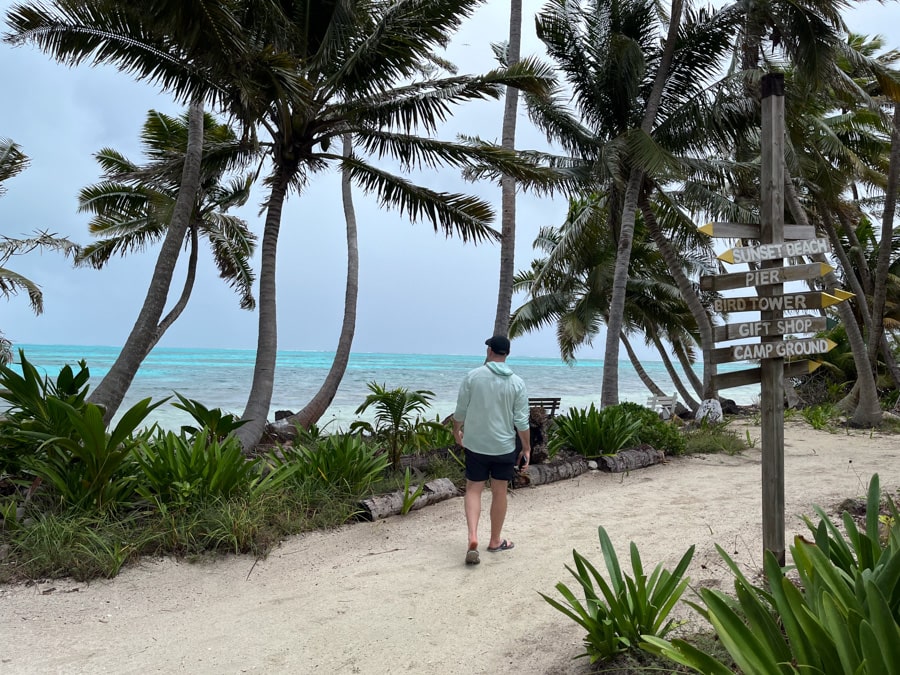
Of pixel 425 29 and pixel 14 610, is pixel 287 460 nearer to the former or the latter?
pixel 14 610

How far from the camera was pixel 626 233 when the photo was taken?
12711mm

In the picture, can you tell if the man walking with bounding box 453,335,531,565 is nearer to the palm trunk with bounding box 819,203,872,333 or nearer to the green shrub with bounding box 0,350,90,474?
the green shrub with bounding box 0,350,90,474

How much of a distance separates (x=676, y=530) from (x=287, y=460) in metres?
3.89

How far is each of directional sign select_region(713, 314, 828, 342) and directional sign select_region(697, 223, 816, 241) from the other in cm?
58

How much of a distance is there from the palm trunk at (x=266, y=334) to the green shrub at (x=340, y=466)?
6.46 feet

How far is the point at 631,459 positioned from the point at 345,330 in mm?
7316

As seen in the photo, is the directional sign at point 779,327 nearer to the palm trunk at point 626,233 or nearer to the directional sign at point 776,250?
the directional sign at point 776,250

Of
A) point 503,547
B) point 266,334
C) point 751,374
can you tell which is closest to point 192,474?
point 503,547

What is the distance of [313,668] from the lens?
10.7 ft

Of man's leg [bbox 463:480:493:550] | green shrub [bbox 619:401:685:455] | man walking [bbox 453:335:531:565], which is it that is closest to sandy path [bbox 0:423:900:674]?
man's leg [bbox 463:480:493:550]

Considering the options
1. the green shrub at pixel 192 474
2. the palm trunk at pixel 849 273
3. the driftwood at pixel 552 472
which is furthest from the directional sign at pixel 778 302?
the palm trunk at pixel 849 273

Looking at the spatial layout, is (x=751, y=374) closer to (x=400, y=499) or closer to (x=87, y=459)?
(x=400, y=499)

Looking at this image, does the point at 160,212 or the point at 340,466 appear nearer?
the point at 340,466

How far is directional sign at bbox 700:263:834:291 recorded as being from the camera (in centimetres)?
375
